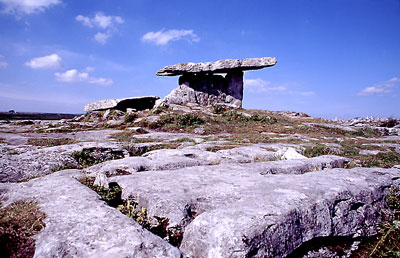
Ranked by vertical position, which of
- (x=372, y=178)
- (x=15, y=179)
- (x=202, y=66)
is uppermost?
(x=202, y=66)

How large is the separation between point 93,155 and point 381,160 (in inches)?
410

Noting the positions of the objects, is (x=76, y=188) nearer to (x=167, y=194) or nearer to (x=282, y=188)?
(x=167, y=194)

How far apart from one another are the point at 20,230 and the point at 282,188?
139 inches

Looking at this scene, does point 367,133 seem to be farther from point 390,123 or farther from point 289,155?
point 289,155

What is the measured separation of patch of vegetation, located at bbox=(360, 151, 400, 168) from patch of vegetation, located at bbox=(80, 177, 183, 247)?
7439 millimetres

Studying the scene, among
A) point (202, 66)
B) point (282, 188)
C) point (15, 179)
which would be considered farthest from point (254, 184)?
point (202, 66)

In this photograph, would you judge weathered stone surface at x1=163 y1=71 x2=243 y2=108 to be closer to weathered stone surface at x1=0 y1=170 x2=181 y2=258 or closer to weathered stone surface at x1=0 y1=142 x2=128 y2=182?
weathered stone surface at x1=0 y1=142 x2=128 y2=182

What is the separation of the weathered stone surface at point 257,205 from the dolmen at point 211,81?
26.5 metres

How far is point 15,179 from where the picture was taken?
550cm

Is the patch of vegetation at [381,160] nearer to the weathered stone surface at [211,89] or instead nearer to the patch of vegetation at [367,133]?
the patch of vegetation at [367,133]

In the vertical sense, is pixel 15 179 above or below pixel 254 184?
below

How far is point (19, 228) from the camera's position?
2666mm

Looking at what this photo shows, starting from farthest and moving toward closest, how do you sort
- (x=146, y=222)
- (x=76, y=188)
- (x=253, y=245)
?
1. (x=76, y=188)
2. (x=146, y=222)
3. (x=253, y=245)

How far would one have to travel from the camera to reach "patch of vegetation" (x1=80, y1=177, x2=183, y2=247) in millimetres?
3021
